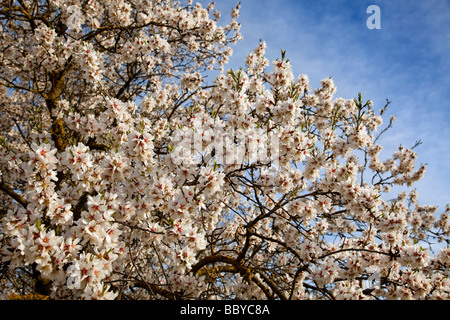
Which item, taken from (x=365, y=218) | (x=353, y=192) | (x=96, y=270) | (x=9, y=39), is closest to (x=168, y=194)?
(x=96, y=270)

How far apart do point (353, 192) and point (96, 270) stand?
2.96m

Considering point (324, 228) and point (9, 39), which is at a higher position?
point (9, 39)

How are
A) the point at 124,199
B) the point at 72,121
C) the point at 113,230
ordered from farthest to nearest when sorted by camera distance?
the point at 72,121, the point at 124,199, the point at 113,230

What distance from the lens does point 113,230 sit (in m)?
2.55

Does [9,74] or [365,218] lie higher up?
[9,74]

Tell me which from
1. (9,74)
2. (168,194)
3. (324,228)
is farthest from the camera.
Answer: (9,74)

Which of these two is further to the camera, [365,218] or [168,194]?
[365,218]

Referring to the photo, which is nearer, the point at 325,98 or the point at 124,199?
the point at 124,199

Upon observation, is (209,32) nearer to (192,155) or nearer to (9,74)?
(192,155)

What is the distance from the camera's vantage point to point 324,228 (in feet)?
17.7

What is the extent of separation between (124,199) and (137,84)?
13.2ft

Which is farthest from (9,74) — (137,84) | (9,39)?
(137,84)

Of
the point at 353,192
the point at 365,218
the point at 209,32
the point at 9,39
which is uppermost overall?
the point at 9,39

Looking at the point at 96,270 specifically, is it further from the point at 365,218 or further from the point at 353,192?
A: the point at 365,218
